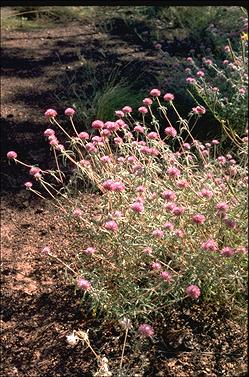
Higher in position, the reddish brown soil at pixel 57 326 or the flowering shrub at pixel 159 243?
the flowering shrub at pixel 159 243

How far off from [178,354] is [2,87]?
411 cm

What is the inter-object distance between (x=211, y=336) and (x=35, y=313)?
2.84 feet

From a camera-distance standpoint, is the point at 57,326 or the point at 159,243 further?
the point at 57,326

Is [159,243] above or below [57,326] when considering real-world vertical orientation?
above

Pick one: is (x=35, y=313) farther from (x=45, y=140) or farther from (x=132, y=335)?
(x=45, y=140)

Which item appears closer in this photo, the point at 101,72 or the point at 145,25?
the point at 101,72

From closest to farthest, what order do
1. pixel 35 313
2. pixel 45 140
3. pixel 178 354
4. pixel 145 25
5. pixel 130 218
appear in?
pixel 178 354 < pixel 130 218 < pixel 35 313 < pixel 45 140 < pixel 145 25

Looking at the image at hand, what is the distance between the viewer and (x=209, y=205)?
7.44 feet

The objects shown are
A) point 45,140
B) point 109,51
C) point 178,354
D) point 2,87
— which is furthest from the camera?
point 109,51

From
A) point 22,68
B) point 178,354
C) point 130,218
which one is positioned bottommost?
point 22,68

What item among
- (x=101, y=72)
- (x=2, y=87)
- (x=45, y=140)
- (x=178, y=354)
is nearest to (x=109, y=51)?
(x=101, y=72)

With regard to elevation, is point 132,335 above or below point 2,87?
above

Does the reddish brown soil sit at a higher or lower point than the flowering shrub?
lower

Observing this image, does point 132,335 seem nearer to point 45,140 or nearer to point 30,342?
point 30,342
